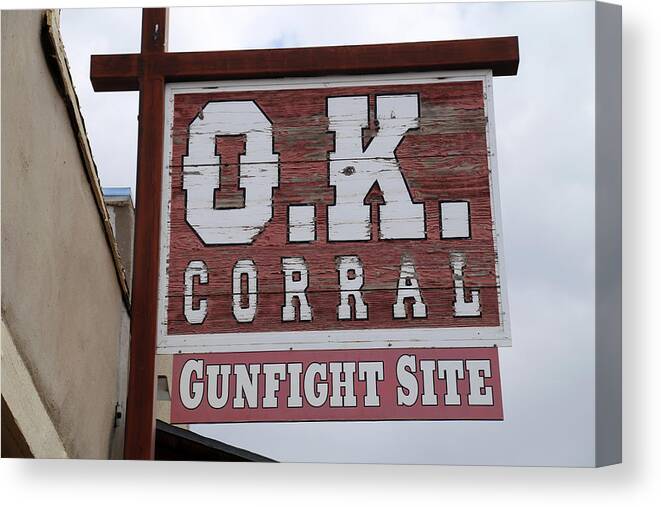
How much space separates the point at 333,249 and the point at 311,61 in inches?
24.7

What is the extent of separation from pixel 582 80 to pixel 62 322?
76.1 inches

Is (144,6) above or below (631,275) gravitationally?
above

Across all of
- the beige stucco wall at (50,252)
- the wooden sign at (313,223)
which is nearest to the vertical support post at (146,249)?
the wooden sign at (313,223)

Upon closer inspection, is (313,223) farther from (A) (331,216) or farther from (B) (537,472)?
(B) (537,472)

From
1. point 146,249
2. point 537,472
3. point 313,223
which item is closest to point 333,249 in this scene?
point 313,223

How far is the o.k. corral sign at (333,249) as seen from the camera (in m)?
4.14

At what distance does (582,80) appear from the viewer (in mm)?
4363

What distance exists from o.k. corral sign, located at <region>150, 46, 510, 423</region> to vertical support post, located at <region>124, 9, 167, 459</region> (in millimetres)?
36

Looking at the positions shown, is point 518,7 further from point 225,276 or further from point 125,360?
point 125,360

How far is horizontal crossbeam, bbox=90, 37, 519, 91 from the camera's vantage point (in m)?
4.36

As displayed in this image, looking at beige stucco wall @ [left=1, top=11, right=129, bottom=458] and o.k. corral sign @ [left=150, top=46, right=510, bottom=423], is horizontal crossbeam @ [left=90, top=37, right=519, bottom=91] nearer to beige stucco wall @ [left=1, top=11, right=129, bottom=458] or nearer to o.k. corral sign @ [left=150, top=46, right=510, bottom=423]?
o.k. corral sign @ [left=150, top=46, right=510, bottom=423]

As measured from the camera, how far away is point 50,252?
4562mm

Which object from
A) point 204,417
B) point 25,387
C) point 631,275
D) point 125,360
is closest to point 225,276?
point 204,417

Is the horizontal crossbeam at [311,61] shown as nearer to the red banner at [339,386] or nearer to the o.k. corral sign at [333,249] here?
the o.k. corral sign at [333,249]
